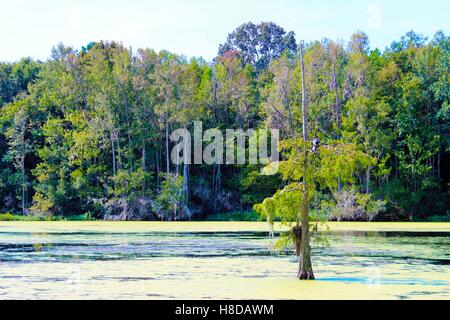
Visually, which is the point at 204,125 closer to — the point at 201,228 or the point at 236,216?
the point at 236,216

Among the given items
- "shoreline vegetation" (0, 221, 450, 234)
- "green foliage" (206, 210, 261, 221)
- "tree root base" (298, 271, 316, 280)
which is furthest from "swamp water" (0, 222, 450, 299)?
"green foliage" (206, 210, 261, 221)

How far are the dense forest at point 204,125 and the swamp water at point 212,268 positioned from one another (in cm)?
2370

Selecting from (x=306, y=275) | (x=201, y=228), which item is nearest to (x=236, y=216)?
(x=201, y=228)

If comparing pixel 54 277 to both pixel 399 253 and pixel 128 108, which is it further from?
pixel 128 108

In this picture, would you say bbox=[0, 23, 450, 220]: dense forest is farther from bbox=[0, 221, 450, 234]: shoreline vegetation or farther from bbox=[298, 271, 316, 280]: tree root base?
bbox=[298, 271, 316, 280]: tree root base

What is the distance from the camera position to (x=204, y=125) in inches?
2443

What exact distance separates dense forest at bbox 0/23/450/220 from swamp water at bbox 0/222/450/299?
77.7 feet

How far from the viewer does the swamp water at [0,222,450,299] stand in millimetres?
15992

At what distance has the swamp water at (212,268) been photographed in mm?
15992

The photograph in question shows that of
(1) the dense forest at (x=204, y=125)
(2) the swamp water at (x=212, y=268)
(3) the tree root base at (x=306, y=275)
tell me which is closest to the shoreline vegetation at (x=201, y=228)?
(2) the swamp water at (x=212, y=268)

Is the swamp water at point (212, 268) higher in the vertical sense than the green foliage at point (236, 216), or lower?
lower

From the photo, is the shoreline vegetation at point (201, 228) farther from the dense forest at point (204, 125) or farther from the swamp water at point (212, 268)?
the dense forest at point (204, 125)

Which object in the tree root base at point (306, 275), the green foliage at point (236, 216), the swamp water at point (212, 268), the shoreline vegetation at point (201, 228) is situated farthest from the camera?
the green foliage at point (236, 216)
